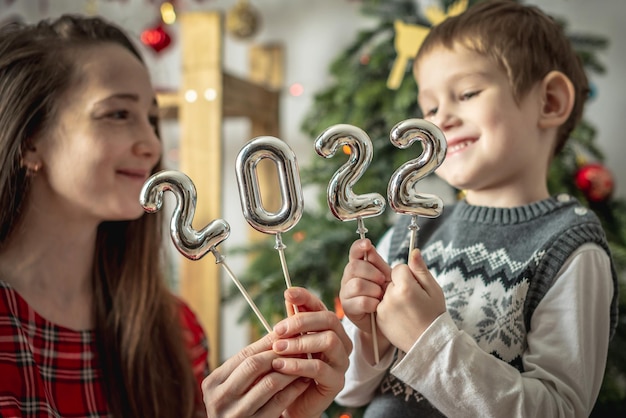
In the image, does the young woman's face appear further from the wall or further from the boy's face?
the wall

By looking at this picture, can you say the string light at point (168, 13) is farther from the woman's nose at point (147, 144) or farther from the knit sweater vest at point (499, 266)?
the knit sweater vest at point (499, 266)

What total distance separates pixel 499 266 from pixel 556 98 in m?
0.24

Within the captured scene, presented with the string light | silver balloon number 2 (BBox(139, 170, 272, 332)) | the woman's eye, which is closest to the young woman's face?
the woman's eye

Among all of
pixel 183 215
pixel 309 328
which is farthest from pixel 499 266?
pixel 183 215

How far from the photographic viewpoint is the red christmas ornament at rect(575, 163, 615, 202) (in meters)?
1.42

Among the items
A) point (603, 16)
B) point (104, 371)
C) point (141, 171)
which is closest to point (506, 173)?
point (141, 171)

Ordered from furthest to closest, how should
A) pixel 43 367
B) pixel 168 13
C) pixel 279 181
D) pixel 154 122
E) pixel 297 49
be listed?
1. pixel 297 49
2. pixel 168 13
3. pixel 154 122
4. pixel 43 367
5. pixel 279 181

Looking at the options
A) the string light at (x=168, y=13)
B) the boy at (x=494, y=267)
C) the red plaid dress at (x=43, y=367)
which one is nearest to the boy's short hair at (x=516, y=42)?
the boy at (x=494, y=267)

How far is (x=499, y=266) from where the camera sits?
0.82 metres

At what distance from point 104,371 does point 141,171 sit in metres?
0.32

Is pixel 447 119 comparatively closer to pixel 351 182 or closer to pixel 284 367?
pixel 351 182

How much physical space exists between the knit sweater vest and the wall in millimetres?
1080

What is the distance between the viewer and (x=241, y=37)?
7.00 ft

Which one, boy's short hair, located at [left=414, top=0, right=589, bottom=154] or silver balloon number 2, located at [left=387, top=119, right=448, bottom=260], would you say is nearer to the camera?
silver balloon number 2, located at [left=387, top=119, right=448, bottom=260]
